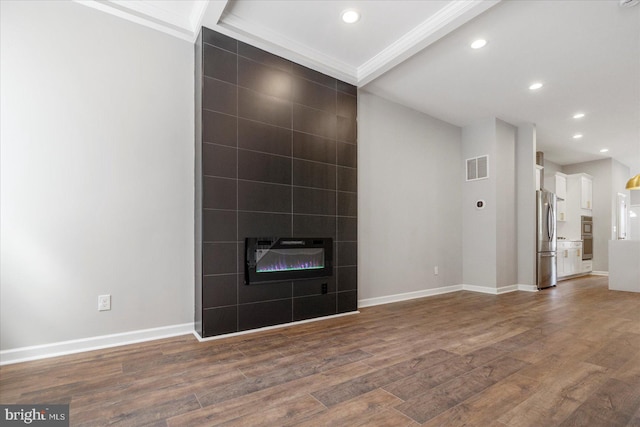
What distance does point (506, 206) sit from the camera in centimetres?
537

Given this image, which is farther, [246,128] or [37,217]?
[246,128]

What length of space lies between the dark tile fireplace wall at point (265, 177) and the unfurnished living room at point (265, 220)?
20 mm

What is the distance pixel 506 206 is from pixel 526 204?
44cm

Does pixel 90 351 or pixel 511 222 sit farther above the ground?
pixel 511 222

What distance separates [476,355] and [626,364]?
1.00 metres

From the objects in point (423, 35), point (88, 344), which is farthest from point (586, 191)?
point (88, 344)

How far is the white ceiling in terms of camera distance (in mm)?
2783

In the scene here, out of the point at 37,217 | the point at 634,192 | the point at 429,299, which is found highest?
the point at 634,192

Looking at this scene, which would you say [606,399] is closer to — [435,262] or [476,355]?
[476,355]

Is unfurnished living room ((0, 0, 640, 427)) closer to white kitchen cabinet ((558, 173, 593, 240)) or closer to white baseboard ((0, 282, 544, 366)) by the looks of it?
white baseboard ((0, 282, 544, 366))

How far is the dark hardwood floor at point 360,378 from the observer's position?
169 cm

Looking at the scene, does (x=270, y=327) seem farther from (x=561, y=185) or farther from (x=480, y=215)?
(x=561, y=185)

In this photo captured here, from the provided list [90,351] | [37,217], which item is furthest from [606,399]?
[37,217]

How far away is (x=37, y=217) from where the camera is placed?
2410 mm
